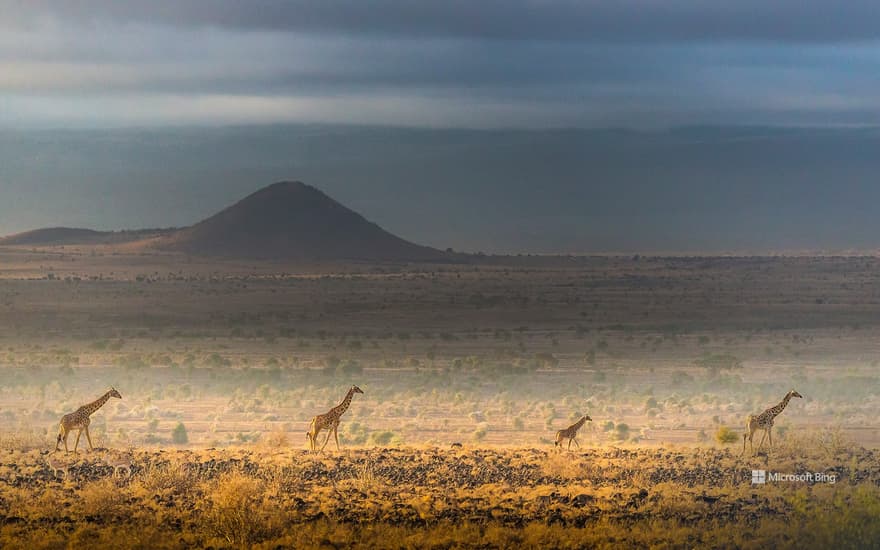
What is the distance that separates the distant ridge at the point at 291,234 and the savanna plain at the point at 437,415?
33.4 m

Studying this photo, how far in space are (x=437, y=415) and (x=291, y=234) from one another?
112114mm

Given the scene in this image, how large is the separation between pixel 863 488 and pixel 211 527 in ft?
38.2

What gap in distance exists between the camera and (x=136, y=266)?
434ft

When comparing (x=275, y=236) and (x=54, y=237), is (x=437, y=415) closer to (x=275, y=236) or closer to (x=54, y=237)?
(x=275, y=236)

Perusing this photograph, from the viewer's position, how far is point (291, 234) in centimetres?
15112

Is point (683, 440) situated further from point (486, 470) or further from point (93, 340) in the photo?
point (93, 340)

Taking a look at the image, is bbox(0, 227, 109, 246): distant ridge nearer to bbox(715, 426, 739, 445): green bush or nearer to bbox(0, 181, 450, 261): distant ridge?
bbox(0, 181, 450, 261): distant ridge

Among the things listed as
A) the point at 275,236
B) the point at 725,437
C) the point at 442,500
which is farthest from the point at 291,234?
the point at 442,500

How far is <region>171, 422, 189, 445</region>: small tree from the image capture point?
34625 millimetres

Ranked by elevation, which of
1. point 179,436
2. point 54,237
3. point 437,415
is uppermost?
point 54,237

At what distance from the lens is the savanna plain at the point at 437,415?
22.3 m

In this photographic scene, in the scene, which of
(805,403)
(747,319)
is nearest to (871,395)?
(805,403)

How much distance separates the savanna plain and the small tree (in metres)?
0.49

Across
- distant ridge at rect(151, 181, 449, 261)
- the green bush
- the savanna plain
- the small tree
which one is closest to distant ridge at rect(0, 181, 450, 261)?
distant ridge at rect(151, 181, 449, 261)
